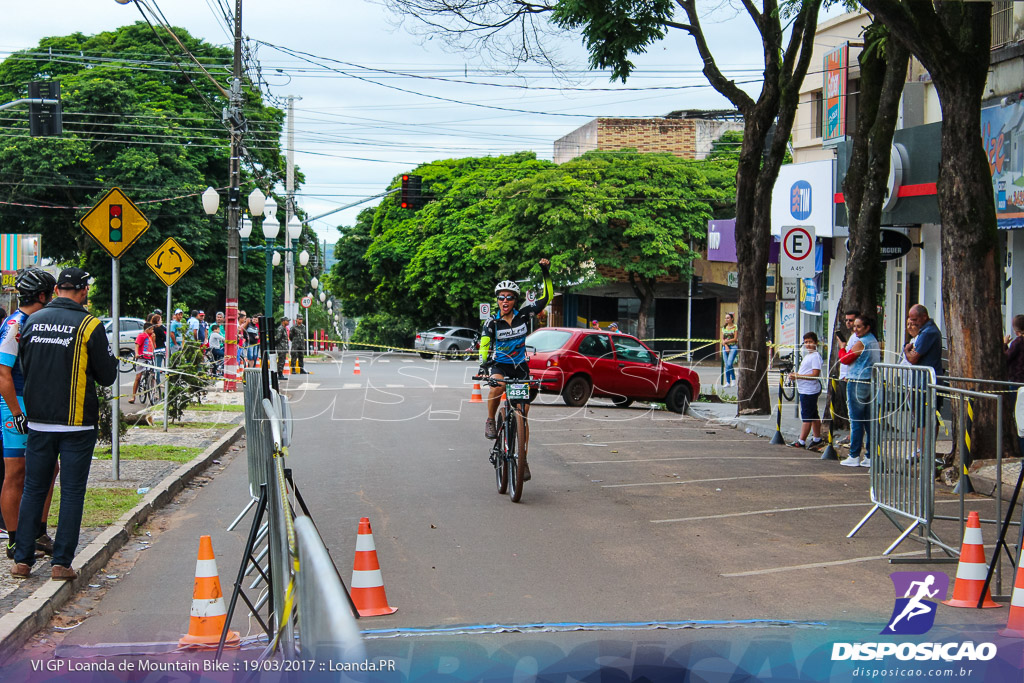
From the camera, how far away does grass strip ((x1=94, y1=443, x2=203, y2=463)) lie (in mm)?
12992

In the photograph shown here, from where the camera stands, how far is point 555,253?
4681 cm

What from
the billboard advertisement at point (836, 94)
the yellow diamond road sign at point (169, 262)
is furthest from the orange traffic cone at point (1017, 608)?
the billboard advertisement at point (836, 94)

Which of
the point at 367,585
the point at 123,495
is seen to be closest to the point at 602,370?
the point at 123,495

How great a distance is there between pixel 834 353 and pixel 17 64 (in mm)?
40588

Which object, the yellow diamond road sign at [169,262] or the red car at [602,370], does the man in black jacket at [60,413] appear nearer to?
the yellow diamond road sign at [169,262]

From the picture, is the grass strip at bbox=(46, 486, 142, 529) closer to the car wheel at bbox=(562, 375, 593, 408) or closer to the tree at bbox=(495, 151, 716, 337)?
the car wheel at bbox=(562, 375, 593, 408)

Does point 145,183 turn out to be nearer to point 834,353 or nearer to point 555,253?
point 555,253

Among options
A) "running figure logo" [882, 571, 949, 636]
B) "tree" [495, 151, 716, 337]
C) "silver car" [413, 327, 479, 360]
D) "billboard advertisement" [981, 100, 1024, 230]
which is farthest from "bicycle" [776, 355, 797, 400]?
"silver car" [413, 327, 479, 360]

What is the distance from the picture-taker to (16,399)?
23.8 feet

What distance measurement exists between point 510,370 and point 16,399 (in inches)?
195

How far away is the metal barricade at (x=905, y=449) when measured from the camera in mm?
7648

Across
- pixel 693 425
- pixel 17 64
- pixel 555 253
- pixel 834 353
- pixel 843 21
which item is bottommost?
pixel 693 425

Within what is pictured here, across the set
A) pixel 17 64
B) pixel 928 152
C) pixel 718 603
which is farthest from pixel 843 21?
pixel 17 64

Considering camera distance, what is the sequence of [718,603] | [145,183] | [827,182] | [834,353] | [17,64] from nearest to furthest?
[718,603] → [834,353] → [827,182] → [145,183] → [17,64]
